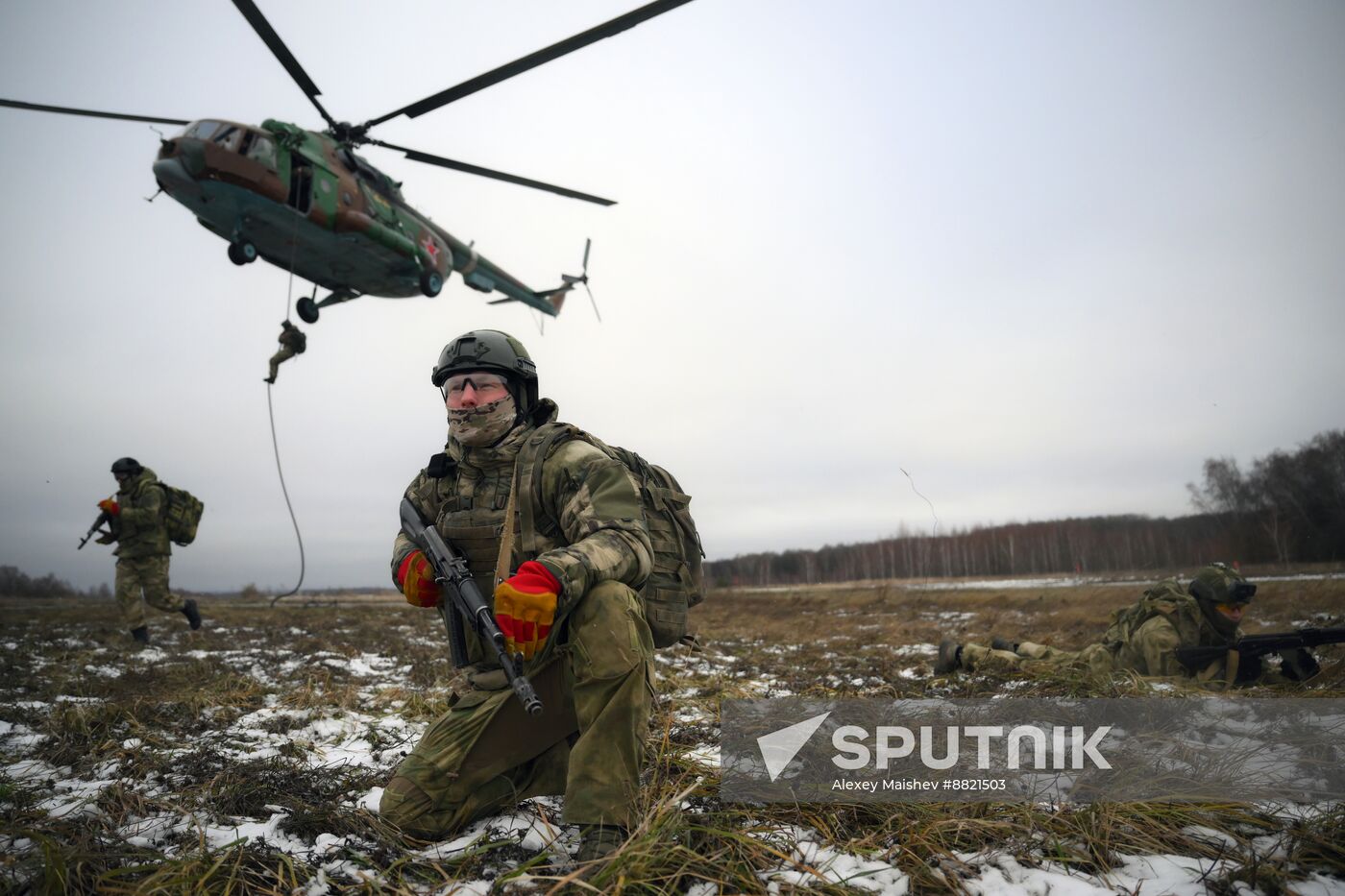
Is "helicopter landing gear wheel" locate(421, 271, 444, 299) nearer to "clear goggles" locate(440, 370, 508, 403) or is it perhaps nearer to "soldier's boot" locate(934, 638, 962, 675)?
"clear goggles" locate(440, 370, 508, 403)

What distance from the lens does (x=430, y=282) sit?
1083 cm

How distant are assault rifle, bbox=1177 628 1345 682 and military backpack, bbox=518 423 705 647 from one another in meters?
4.39

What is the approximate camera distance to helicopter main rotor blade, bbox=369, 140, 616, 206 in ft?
26.2

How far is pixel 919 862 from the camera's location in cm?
185

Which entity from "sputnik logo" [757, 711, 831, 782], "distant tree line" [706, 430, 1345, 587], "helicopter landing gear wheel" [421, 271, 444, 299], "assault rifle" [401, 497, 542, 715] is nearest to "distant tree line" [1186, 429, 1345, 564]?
"distant tree line" [706, 430, 1345, 587]

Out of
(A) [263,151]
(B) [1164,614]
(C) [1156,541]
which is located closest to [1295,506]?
(B) [1164,614]

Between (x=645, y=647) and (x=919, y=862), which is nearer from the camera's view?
(x=919, y=862)

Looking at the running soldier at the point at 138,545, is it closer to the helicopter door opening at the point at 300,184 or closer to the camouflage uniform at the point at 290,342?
the camouflage uniform at the point at 290,342

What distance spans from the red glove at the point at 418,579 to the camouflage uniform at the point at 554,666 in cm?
11

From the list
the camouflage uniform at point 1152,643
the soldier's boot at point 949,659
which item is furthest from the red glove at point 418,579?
the camouflage uniform at point 1152,643

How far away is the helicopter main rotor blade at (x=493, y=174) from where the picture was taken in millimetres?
7977

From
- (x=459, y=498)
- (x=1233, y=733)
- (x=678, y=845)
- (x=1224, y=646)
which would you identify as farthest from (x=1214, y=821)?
(x=1224, y=646)

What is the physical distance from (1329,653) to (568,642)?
6842mm

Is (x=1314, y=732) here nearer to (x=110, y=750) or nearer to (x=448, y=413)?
(x=448, y=413)
